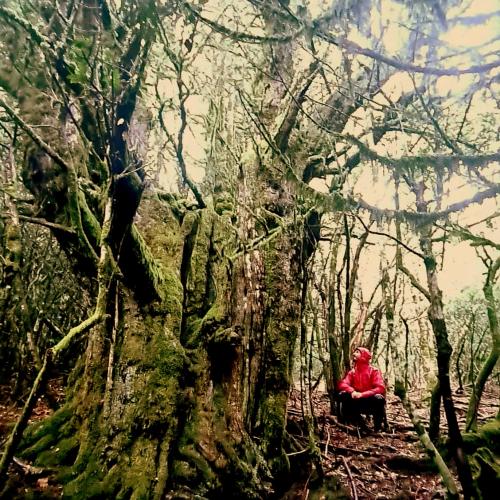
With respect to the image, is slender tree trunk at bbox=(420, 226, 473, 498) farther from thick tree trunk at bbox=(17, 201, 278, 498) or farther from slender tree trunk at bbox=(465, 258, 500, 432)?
thick tree trunk at bbox=(17, 201, 278, 498)

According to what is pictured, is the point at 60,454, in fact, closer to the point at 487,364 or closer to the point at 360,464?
the point at 360,464

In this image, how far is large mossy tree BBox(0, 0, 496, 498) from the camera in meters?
3.24

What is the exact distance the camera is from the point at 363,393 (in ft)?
23.8

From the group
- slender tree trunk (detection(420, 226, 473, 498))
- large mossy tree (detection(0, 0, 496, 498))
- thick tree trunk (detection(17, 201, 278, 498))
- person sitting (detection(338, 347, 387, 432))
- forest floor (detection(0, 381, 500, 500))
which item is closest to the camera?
large mossy tree (detection(0, 0, 496, 498))

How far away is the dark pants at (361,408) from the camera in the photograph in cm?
734

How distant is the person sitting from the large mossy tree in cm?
200

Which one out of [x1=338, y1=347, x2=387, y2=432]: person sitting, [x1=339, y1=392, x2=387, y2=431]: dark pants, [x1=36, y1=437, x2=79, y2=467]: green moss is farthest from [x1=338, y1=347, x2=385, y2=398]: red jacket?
[x1=36, y1=437, x2=79, y2=467]: green moss

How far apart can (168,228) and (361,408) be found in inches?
177

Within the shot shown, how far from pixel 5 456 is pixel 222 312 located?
9.32ft

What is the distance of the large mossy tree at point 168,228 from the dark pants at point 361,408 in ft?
6.98

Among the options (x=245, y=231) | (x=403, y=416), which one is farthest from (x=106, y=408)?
(x=403, y=416)

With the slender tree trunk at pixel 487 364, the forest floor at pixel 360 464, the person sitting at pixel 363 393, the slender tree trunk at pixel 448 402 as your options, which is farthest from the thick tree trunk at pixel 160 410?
the slender tree trunk at pixel 487 364

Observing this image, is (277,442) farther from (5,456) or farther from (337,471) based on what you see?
(5,456)

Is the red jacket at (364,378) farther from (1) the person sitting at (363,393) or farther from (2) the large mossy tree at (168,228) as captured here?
(2) the large mossy tree at (168,228)
